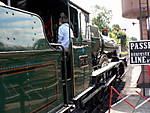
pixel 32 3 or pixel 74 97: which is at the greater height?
pixel 32 3

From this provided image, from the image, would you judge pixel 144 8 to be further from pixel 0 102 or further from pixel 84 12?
pixel 0 102

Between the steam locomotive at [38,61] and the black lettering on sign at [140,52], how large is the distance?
5.16 ft

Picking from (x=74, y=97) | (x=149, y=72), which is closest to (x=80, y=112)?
(x=74, y=97)

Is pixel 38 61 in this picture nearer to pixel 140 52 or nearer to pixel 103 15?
pixel 140 52

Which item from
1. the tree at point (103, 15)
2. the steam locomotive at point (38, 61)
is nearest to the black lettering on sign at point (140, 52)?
the steam locomotive at point (38, 61)

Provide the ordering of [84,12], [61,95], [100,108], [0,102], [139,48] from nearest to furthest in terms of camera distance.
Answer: [0,102]
[61,95]
[84,12]
[139,48]
[100,108]

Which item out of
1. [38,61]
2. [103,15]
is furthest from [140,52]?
[103,15]

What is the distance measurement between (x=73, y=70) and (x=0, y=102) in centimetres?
207

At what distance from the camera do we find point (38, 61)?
294cm

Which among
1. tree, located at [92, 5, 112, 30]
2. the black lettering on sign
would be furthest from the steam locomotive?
tree, located at [92, 5, 112, 30]

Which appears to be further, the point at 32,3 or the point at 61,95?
the point at 32,3

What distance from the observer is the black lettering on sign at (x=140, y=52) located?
19.4ft

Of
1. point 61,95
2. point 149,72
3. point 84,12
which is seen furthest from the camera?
point 149,72

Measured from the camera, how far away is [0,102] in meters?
2.22
